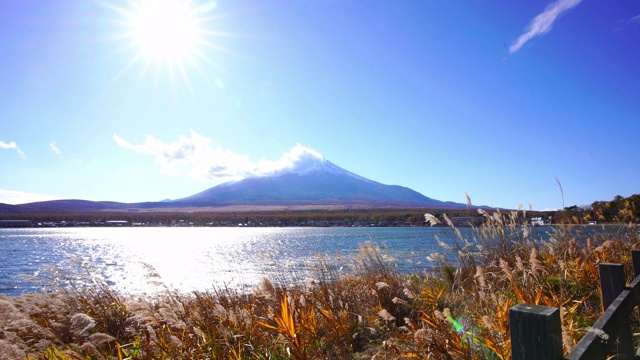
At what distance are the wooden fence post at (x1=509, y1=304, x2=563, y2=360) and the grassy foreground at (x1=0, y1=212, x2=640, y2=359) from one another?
3.89ft

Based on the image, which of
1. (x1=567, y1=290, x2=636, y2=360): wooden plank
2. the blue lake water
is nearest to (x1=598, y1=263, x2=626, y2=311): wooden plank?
(x1=567, y1=290, x2=636, y2=360): wooden plank

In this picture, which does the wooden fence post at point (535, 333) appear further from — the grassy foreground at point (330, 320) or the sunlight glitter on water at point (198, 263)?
the sunlight glitter on water at point (198, 263)

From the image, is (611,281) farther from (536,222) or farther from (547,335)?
(536,222)

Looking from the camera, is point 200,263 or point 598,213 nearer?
point 598,213

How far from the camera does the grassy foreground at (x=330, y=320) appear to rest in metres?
3.11

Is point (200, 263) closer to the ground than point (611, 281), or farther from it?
closer to the ground

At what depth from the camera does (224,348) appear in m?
3.67

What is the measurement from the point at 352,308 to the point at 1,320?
13.2ft

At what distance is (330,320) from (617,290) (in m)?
2.52

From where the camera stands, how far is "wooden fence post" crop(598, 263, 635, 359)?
110 inches

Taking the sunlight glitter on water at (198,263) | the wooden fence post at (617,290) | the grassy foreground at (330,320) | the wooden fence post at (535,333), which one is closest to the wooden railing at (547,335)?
the wooden fence post at (535,333)

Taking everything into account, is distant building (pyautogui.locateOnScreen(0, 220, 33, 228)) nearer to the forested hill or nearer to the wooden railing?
the forested hill

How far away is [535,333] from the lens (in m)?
1.22

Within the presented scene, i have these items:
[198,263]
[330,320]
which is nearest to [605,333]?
[330,320]
